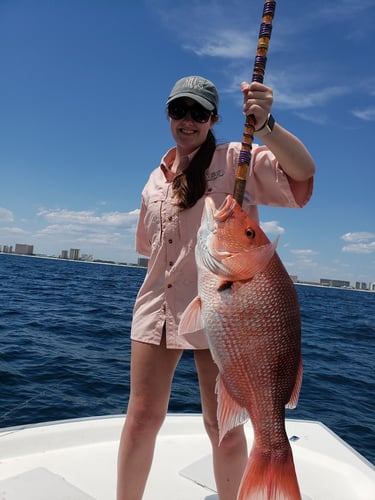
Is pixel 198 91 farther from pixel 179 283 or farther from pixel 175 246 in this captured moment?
pixel 179 283

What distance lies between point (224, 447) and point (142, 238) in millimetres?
1464

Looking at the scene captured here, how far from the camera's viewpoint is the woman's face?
2441 millimetres

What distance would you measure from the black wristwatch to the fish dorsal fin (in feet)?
1.77

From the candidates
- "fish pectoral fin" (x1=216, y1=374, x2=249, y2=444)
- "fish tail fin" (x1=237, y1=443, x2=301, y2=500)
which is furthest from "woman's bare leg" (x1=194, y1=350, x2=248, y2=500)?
"fish tail fin" (x1=237, y1=443, x2=301, y2=500)

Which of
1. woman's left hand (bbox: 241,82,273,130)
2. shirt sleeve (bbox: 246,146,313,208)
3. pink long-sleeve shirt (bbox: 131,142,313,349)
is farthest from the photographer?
pink long-sleeve shirt (bbox: 131,142,313,349)

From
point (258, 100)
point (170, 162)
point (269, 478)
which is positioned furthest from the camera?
point (170, 162)

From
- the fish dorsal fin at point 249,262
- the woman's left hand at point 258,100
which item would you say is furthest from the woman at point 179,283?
the fish dorsal fin at point 249,262

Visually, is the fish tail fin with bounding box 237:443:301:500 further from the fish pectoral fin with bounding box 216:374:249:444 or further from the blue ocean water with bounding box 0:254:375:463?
the blue ocean water with bounding box 0:254:375:463

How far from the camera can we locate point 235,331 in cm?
172

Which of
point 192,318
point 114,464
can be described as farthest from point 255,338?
point 114,464

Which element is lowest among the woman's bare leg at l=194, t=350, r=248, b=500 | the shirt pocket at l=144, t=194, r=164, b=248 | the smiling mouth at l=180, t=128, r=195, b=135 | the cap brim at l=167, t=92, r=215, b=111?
the woman's bare leg at l=194, t=350, r=248, b=500

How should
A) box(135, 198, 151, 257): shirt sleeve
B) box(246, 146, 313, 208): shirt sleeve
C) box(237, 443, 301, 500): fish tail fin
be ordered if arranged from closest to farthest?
box(237, 443, 301, 500): fish tail fin, box(246, 146, 313, 208): shirt sleeve, box(135, 198, 151, 257): shirt sleeve

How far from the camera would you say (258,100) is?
6.13 ft

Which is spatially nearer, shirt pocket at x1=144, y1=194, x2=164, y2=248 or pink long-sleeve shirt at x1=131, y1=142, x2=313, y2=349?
pink long-sleeve shirt at x1=131, y1=142, x2=313, y2=349
